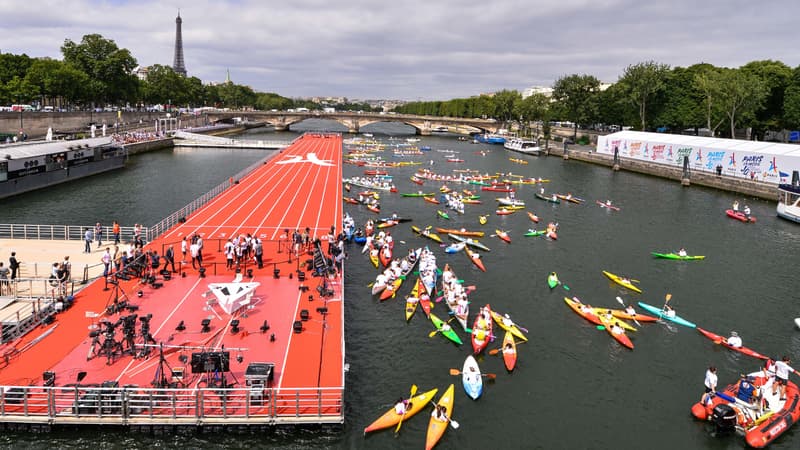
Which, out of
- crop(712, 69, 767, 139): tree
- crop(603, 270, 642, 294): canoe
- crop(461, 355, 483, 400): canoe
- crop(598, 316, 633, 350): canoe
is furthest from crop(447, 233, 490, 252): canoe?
crop(712, 69, 767, 139): tree

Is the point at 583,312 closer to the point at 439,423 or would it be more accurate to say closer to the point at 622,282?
the point at 622,282

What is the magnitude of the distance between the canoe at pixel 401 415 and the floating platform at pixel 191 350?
2361mm

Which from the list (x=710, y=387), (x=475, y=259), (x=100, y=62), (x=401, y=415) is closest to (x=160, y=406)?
(x=401, y=415)

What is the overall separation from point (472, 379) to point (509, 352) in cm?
461

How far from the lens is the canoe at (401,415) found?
2469 centimetres

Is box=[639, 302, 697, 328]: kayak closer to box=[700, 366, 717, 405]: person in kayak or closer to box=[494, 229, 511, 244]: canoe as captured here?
box=[700, 366, 717, 405]: person in kayak

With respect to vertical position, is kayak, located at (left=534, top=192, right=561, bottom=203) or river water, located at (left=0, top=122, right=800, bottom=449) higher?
kayak, located at (left=534, top=192, right=561, bottom=203)

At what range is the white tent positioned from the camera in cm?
8544

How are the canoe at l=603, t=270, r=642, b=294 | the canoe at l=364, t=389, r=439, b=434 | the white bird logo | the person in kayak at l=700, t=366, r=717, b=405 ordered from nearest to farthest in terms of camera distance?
the canoe at l=364, t=389, r=439, b=434 → the person in kayak at l=700, t=366, r=717, b=405 → the canoe at l=603, t=270, r=642, b=294 → the white bird logo

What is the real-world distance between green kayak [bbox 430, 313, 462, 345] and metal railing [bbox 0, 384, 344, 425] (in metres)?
11.9

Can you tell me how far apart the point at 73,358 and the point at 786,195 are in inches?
3231

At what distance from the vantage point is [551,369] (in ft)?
104

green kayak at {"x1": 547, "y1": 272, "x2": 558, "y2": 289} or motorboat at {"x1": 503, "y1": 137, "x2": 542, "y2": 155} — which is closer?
green kayak at {"x1": 547, "y1": 272, "x2": 558, "y2": 289}

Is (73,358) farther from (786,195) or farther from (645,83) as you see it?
(645,83)
